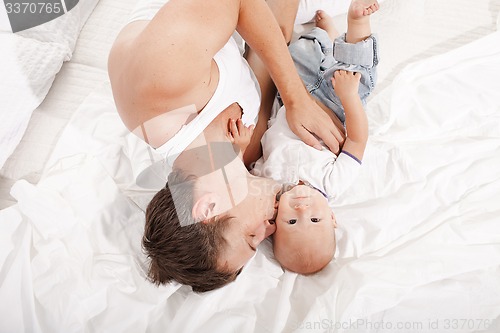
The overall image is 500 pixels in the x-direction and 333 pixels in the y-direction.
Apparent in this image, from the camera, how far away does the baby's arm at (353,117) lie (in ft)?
3.64

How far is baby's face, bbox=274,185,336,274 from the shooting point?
3.33ft

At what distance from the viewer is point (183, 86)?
3.03 feet

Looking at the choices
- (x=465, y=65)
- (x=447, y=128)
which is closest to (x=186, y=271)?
(x=447, y=128)

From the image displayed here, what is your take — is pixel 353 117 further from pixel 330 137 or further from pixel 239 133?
pixel 239 133

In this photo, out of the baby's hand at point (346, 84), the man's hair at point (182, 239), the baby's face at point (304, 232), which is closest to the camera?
the man's hair at point (182, 239)

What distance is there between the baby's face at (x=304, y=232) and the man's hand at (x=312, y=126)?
14 centimetres

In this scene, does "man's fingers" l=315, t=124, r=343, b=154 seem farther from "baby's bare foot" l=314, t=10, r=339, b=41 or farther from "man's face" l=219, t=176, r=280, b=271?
"baby's bare foot" l=314, t=10, r=339, b=41

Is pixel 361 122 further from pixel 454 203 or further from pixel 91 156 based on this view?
pixel 91 156

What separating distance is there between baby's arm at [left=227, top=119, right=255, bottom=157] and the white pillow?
62cm

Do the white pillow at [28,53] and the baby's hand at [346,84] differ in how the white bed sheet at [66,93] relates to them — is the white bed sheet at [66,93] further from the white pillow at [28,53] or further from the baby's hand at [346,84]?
the baby's hand at [346,84]

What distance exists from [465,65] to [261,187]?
0.65m

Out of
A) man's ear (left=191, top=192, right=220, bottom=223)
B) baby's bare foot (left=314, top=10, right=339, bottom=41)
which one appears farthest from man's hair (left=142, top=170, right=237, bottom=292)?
baby's bare foot (left=314, top=10, right=339, bottom=41)

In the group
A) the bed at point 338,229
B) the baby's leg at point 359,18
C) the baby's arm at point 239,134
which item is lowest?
the bed at point 338,229

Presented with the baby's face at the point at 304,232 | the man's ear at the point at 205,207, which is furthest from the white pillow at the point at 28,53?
the baby's face at the point at 304,232
